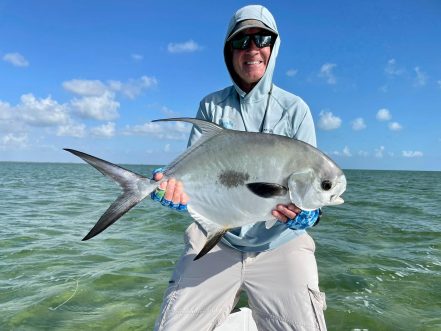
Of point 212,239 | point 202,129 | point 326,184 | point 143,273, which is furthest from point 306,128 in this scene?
point 143,273

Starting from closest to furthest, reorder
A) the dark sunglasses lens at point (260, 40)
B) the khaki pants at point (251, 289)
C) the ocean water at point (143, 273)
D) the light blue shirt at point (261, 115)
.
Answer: the khaki pants at point (251, 289) < the light blue shirt at point (261, 115) < the dark sunglasses lens at point (260, 40) < the ocean water at point (143, 273)

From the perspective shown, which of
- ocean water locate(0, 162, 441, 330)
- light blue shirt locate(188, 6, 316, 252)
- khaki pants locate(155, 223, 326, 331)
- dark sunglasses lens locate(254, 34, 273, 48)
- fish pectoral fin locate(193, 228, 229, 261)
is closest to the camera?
fish pectoral fin locate(193, 228, 229, 261)

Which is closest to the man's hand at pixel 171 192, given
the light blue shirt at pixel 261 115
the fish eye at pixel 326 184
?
the light blue shirt at pixel 261 115

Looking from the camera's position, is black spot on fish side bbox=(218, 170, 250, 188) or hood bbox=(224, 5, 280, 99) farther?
hood bbox=(224, 5, 280, 99)

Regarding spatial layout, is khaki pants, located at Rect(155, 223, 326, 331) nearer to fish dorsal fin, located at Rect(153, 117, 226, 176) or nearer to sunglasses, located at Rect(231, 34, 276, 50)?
fish dorsal fin, located at Rect(153, 117, 226, 176)

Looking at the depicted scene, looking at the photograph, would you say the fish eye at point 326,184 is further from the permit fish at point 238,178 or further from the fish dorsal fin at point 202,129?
the fish dorsal fin at point 202,129

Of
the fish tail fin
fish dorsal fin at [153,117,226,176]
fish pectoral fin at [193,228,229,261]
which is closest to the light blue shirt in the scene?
fish pectoral fin at [193,228,229,261]

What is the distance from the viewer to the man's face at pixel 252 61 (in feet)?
11.6

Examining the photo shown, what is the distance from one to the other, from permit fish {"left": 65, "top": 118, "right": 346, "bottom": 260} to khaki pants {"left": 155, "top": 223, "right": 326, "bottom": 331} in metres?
0.63

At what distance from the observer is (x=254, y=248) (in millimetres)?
3361

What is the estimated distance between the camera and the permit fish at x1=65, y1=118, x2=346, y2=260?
2.61 metres

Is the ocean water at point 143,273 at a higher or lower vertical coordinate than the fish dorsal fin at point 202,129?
lower

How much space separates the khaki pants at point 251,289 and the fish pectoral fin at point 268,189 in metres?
0.93

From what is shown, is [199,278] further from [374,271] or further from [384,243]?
[384,243]
